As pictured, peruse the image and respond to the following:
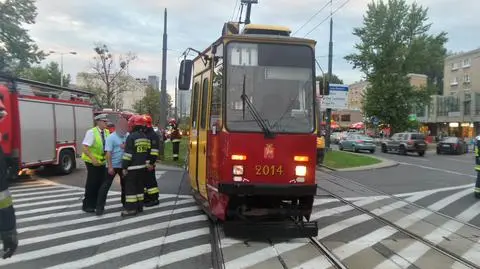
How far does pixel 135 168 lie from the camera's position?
9.64 metres

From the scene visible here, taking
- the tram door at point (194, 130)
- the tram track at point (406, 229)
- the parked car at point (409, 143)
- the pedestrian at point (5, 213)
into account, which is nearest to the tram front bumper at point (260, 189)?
the tram track at point (406, 229)

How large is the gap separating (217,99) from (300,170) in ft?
5.43

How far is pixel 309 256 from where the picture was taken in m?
6.95

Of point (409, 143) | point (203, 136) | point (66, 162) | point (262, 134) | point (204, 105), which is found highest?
point (204, 105)

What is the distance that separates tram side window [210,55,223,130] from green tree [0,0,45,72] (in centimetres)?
3530

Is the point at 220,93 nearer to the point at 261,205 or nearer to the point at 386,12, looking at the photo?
the point at 261,205

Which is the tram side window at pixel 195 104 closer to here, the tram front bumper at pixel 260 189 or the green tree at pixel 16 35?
the tram front bumper at pixel 260 189

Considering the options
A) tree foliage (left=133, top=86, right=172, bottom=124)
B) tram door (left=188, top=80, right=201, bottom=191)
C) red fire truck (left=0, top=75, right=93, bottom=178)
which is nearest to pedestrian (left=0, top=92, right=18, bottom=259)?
tram door (left=188, top=80, right=201, bottom=191)

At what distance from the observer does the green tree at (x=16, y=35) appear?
40125 millimetres

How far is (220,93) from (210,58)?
920 millimetres

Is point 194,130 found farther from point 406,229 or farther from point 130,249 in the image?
point 406,229

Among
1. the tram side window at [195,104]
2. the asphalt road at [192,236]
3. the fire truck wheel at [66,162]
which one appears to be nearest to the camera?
the asphalt road at [192,236]

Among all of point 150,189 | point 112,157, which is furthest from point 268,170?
point 150,189

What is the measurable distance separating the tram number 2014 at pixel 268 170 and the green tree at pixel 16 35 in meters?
36.4
